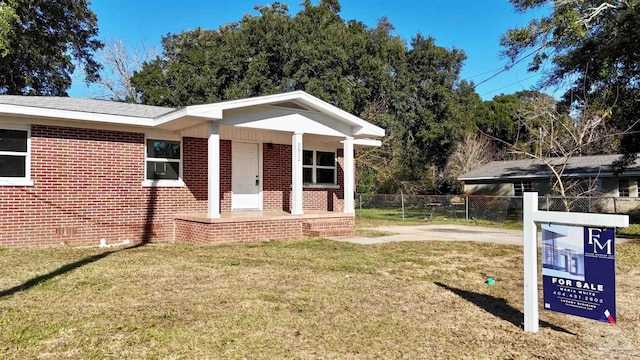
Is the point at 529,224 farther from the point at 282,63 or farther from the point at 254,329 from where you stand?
the point at 282,63

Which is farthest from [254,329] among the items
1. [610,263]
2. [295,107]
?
[295,107]

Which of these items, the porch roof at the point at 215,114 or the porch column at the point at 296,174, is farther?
the porch column at the point at 296,174

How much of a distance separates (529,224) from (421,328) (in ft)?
4.72

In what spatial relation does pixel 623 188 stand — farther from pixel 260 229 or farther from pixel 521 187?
pixel 260 229

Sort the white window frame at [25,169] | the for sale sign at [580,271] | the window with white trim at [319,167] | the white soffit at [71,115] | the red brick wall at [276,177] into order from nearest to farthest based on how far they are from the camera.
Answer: the for sale sign at [580,271]
the white soffit at [71,115]
the white window frame at [25,169]
the red brick wall at [276,177]
the window with white trim at [319,167]

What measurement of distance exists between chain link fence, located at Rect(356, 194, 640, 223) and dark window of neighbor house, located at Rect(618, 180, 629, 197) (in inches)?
57.9

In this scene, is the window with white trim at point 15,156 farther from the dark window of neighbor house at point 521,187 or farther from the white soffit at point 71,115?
the dark window of neighbor house at point 521,187

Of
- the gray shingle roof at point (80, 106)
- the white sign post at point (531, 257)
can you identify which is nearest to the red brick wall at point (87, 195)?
the gray shingle roof at point (80, 106)

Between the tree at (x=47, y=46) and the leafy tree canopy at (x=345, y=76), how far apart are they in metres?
6.25

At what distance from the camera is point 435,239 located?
38.2ft

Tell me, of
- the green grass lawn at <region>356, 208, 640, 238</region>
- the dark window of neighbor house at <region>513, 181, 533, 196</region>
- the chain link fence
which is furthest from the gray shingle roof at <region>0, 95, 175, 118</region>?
the dark window of neighbor house at <region>513, 181, 533, 196</region>

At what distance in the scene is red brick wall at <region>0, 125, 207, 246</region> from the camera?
954cm

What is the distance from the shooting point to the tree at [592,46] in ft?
39.9

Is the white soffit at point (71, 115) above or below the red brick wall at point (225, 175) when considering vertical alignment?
above
